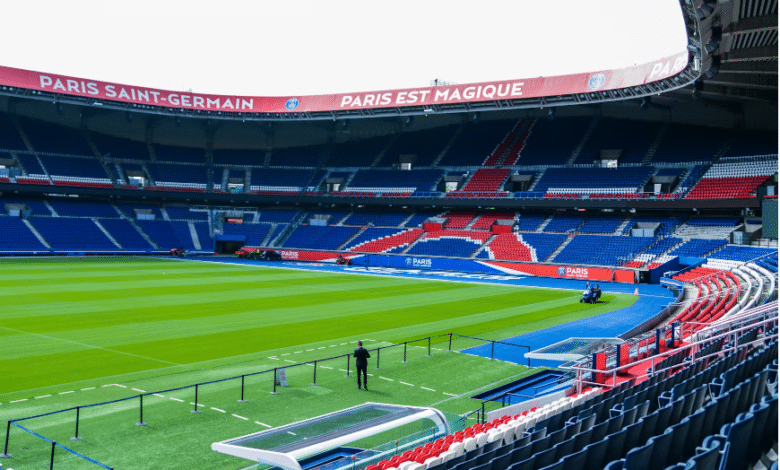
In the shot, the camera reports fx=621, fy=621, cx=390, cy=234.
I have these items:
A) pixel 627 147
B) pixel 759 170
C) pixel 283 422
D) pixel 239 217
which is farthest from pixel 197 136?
pixel 283 422

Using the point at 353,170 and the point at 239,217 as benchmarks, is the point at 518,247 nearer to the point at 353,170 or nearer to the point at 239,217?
the point at 353,170

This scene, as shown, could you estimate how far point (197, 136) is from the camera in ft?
247

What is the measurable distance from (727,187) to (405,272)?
2613cm

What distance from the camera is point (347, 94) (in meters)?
63.5

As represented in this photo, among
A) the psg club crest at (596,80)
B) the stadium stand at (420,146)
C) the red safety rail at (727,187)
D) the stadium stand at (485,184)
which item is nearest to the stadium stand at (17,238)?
the stadium stand at (420,146)

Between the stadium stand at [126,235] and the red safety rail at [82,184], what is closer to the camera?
the red safety rail at [82,184]

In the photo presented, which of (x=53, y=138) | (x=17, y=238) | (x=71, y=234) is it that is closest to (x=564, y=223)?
(x=71, y=234)

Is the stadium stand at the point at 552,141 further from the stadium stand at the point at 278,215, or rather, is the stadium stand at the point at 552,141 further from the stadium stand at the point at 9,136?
the stadium stand at the point at 9,136

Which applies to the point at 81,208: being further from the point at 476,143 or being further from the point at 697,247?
the point at 697,247

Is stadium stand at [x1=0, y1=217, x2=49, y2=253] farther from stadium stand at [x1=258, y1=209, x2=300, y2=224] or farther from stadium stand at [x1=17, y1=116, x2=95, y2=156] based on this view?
stadium stand at [x1=258, y1=209, x2=300, y2=224]

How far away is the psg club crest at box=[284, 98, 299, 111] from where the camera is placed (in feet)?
215

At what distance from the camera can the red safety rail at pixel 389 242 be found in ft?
200

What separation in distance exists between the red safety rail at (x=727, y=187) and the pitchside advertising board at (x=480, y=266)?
9.47 metres

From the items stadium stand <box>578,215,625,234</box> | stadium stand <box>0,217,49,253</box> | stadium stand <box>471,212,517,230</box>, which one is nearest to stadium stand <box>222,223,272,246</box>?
stadium stand <box>0,217,49,253</box>
